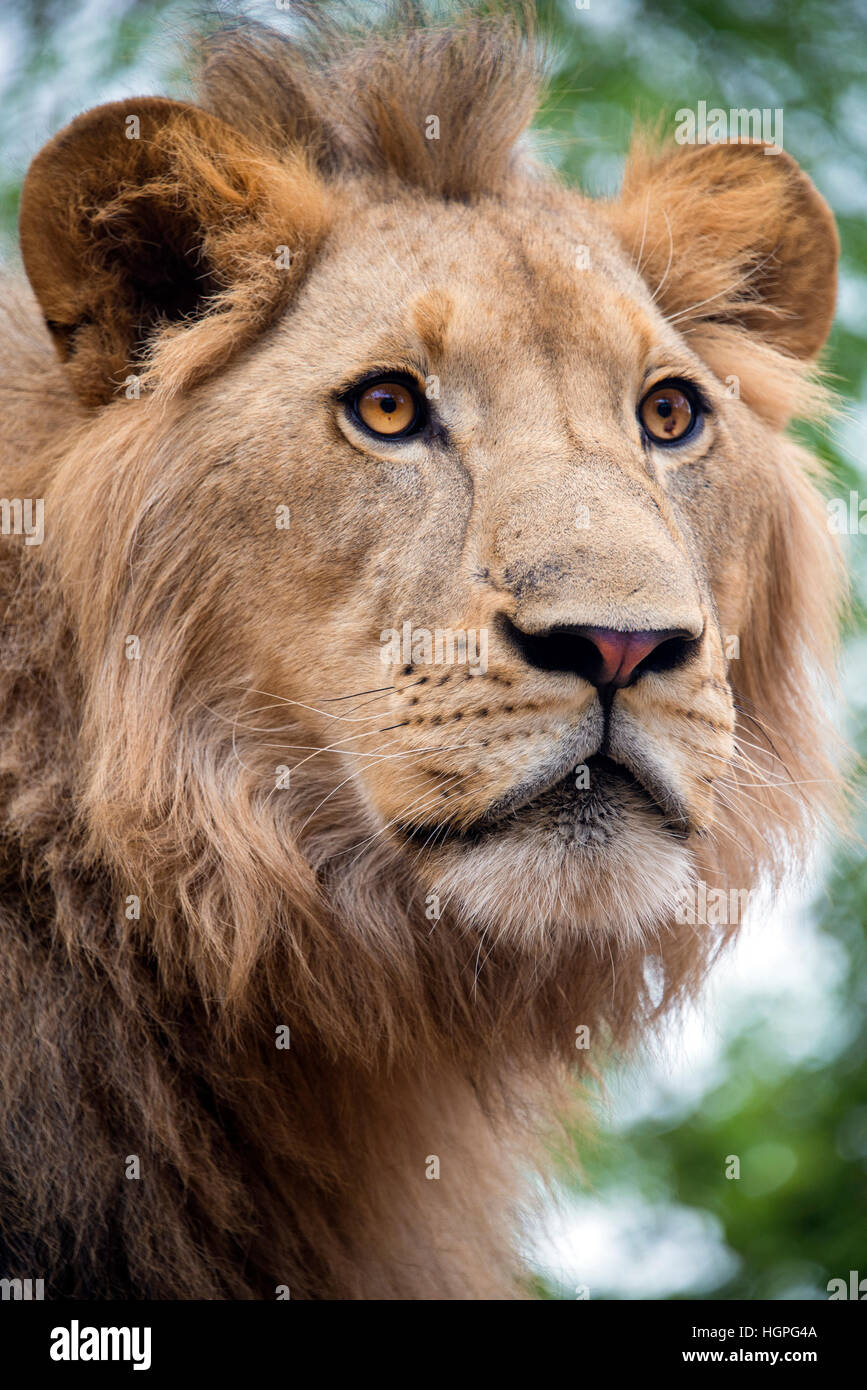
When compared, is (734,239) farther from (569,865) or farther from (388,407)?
(569,865)

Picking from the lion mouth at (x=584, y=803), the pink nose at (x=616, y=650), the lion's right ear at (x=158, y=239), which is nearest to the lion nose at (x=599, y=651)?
the pink nose at (x=616, y=650)

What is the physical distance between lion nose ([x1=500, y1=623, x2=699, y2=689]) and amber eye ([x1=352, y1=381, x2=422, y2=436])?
63 cm

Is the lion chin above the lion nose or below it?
below

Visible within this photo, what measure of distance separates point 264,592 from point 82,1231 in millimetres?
1383

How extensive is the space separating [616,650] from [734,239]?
5.78 ft

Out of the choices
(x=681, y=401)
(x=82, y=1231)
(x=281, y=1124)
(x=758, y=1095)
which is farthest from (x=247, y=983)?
(x=758, y=1095)

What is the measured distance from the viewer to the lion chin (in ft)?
10.2

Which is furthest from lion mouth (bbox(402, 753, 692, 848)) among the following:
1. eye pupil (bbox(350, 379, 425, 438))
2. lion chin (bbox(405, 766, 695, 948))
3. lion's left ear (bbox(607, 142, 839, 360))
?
lion's left ear (bbox(607, 142, 839, 360))

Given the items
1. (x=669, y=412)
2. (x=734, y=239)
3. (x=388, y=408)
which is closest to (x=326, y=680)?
(x=388, y=408)

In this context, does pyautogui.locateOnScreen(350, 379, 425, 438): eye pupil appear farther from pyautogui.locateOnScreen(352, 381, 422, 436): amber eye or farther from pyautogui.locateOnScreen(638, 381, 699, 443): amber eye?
pyautogui.locateOnScreen(638, 381, 699, 443): amber eye

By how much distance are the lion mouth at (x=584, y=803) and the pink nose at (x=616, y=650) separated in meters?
0.17

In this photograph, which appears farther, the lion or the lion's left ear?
the lion's left ear

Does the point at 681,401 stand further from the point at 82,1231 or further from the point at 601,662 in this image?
the point at 82,1231

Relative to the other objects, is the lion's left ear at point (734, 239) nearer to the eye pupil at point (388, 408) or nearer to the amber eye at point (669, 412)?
the amber eye at point (669, 412)
